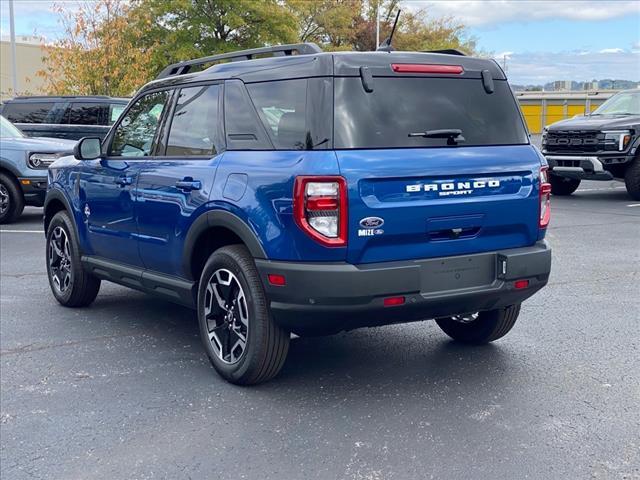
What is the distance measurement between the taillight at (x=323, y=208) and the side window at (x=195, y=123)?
1029 mm

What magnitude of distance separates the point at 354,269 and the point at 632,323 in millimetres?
2987

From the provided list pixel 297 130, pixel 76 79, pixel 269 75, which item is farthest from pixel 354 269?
pixel 76 79

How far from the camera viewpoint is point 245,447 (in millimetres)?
3875

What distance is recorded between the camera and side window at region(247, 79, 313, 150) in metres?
4.30

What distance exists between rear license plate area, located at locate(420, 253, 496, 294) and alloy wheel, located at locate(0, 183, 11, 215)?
9573 mm

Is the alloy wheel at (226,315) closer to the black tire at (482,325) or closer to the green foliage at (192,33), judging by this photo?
the black tire at (482,325)

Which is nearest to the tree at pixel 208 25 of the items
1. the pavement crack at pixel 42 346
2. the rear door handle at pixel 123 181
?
the rear door handle at pixel 123 181

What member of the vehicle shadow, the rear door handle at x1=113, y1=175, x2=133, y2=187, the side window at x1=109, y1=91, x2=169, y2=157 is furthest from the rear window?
the rear door handle at x1=113, y1=175, x2=133, y2=187

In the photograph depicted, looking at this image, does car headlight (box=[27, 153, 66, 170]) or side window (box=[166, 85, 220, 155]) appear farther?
car headlight (box=[27, 153, 66, 170])

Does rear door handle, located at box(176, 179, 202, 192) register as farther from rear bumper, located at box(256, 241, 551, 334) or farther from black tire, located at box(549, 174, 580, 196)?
black tire, located at box(549, 174, 580, 196)

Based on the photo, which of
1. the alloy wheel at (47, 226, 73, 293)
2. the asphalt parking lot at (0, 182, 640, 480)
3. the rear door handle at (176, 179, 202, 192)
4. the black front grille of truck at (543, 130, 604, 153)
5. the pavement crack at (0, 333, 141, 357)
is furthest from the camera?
the black front grille of truck at (543, 130, 604, 153)

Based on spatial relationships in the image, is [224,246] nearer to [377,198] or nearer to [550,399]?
[377,198]

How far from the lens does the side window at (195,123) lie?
499 cm

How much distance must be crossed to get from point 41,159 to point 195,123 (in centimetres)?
781
